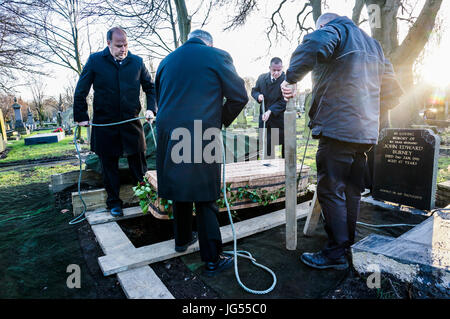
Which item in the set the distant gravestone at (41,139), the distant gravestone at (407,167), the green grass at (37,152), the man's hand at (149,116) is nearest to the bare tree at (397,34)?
the distant gravestone at (407,167)

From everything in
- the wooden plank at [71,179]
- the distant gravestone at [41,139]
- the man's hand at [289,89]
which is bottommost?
the wooden plank at [71,179]

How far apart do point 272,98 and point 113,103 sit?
9.26 feet

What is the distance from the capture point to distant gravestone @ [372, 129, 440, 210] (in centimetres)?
348

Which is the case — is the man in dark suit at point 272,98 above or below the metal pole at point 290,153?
above

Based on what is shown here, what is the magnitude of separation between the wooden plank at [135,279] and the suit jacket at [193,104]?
0.67 m

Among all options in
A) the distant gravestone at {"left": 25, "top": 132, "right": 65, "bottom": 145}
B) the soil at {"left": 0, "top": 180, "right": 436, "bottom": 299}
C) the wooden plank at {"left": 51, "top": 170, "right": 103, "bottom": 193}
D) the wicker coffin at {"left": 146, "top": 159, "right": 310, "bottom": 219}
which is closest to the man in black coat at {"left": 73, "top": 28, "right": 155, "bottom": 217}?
the wicker coffin at {"left": 146, "top": 159, "right": 310, "bottom": 219}

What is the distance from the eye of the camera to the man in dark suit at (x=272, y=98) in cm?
465

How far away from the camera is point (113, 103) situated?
3178 millimetres

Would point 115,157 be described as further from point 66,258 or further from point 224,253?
point 224,253

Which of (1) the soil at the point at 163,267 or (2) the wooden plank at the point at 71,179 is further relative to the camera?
(2) the wooden plank at the point at 71,179

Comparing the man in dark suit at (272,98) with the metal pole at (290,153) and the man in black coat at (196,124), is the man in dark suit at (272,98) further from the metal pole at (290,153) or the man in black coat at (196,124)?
the man in black coat at (196,124)

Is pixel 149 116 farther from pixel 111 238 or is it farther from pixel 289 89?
pixel 289 89

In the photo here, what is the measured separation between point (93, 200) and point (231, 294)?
8.28 ft

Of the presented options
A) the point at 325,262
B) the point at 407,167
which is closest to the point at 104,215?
the point at 325,262
